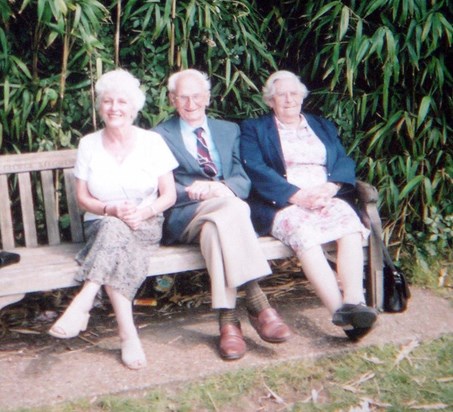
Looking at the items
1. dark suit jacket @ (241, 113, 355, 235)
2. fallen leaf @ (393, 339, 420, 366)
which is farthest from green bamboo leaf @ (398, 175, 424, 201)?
fallen leaf @ (393, 339, 420, 366)

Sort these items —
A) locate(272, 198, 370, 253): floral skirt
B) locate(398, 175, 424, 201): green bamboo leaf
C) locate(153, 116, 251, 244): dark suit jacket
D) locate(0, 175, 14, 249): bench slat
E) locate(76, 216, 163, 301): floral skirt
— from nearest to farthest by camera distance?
locate(76, 216, 163, 301): floral skirt
locate(272, 198, 370, 253): floral skirt
locate(153, 116, 251, 244): dark suit jacket
locate(0, 175, 14, 249): bench slat
locate(398, 175, 424, 201): green bamboo leaf

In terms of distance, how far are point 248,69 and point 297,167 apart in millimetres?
917

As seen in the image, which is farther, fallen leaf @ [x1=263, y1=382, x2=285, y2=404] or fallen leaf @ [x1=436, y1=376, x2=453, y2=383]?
fallen leaf @ [x1=436, y1=376, x2=453, y2=383]

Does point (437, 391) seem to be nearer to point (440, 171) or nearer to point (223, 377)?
point (223, 377)

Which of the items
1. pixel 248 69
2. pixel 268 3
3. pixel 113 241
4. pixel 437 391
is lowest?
pixel 437 391

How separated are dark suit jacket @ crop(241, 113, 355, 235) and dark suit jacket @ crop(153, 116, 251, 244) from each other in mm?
77

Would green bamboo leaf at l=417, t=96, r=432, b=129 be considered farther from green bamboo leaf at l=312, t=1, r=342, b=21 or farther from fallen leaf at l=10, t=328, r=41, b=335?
fallen leaf at l=10, t=328, r=41, b=335

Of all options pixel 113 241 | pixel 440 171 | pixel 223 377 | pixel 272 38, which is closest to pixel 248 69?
pixel 272 38

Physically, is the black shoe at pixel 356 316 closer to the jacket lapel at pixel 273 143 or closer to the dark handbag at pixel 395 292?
the dark handbag at pixel 395 292

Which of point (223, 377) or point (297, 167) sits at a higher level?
point (297, 167)

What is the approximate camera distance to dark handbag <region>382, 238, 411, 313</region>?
4.52 meters

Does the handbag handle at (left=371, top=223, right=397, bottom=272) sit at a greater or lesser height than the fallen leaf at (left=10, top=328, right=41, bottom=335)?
greater

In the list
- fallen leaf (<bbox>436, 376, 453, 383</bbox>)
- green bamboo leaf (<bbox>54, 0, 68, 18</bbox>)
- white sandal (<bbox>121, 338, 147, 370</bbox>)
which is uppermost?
green bamboo leaf (<bbox>54, 0, 68, 18</bbox>)

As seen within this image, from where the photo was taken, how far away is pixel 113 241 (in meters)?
3.93
